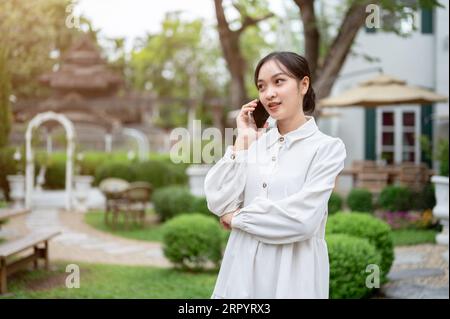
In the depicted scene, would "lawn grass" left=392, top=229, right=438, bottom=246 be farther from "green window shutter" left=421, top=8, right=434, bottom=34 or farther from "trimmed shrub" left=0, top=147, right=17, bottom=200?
"trimmed shrub" left=0, top=147, right=17, bottom=200

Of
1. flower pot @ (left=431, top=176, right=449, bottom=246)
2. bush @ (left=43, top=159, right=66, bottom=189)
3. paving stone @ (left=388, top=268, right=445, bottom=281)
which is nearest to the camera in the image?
paving stone @ (left=388, top=268, right=445, bottom=281)

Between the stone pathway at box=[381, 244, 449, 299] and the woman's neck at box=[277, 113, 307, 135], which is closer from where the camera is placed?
the woman's neck at box=[277, 113, 307, 135]

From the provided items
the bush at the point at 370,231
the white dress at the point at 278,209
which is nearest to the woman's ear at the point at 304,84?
the white dress at the point at 278,209

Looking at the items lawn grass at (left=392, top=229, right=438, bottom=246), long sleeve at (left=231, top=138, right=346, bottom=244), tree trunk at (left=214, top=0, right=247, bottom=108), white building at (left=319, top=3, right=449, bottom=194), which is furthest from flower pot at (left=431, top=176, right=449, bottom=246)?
long sleeve at (left=231, top=138, right=346, bottom=244)

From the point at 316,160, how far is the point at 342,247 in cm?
331

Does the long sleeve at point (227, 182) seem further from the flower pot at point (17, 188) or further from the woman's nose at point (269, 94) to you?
the flower pot at point (17, 188)

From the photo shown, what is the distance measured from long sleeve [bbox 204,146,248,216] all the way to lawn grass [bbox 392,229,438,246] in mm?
7744

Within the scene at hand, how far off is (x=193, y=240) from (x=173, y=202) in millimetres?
4856

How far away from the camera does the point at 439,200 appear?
8539mm

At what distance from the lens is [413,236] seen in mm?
Answer: 10078

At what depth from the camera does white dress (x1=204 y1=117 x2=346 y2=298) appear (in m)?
2.18

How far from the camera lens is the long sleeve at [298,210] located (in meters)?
2.16

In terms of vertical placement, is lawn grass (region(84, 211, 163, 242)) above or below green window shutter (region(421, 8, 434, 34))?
below
